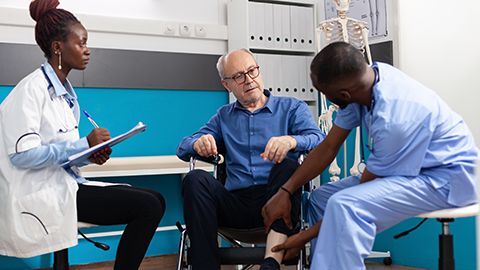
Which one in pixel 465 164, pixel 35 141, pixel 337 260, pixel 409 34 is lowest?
pixel 337 260

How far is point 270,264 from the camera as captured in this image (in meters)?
1.50

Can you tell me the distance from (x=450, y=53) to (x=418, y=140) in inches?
54.3

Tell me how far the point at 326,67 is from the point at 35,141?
1.09 m

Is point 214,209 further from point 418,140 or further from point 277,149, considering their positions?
point 418,140

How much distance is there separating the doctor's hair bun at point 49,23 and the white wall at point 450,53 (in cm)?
192

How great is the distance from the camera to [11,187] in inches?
62.7

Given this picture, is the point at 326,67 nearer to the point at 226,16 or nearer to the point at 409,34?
the point at 409,34

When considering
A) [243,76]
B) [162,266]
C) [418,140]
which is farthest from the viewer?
[162,266]

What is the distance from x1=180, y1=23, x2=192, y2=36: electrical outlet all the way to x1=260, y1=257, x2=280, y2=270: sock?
2225mm

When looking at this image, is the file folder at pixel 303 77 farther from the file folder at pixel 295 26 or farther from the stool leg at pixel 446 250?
the stool leg at pixel 446 250

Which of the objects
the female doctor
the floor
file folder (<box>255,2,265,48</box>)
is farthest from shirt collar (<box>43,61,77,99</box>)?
file folder (<box>255,2,265,48</box>)

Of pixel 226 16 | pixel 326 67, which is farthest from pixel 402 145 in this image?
pixel 226 16

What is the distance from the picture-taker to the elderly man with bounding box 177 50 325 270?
5.23 feet

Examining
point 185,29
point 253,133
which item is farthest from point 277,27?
point 253,133
